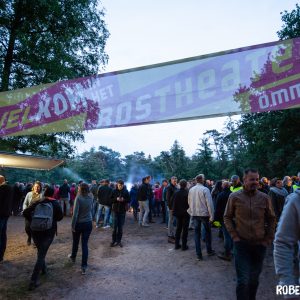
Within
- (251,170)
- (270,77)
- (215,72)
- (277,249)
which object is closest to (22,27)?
(215,72)

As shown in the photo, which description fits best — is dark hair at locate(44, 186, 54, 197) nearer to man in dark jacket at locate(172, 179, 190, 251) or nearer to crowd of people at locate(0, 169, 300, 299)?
crowd of people at locate(0, 169, 300, 299)

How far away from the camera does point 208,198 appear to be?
23.3 ft

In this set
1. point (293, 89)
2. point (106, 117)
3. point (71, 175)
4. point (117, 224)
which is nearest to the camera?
point (293, 89)

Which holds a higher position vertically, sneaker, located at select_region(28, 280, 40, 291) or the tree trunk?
the tree trunk

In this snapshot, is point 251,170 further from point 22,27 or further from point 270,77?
point 22,27

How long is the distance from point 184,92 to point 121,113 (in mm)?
1511

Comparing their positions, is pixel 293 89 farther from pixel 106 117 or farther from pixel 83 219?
pixel 83 219

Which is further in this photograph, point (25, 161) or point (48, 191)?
point (25, 161)

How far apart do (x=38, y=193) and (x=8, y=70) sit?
9085 millimetres

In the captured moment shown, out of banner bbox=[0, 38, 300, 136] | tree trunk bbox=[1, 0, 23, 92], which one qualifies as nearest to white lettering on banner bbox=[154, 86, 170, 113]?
banner bbox=[0, 38, 300, 136]

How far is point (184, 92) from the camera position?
5762mm

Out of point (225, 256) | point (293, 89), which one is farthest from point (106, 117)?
point (225, 256)

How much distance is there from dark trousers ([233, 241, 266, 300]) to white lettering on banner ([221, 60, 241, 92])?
3038 mm

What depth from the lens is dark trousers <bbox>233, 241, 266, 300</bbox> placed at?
364 centimetres
